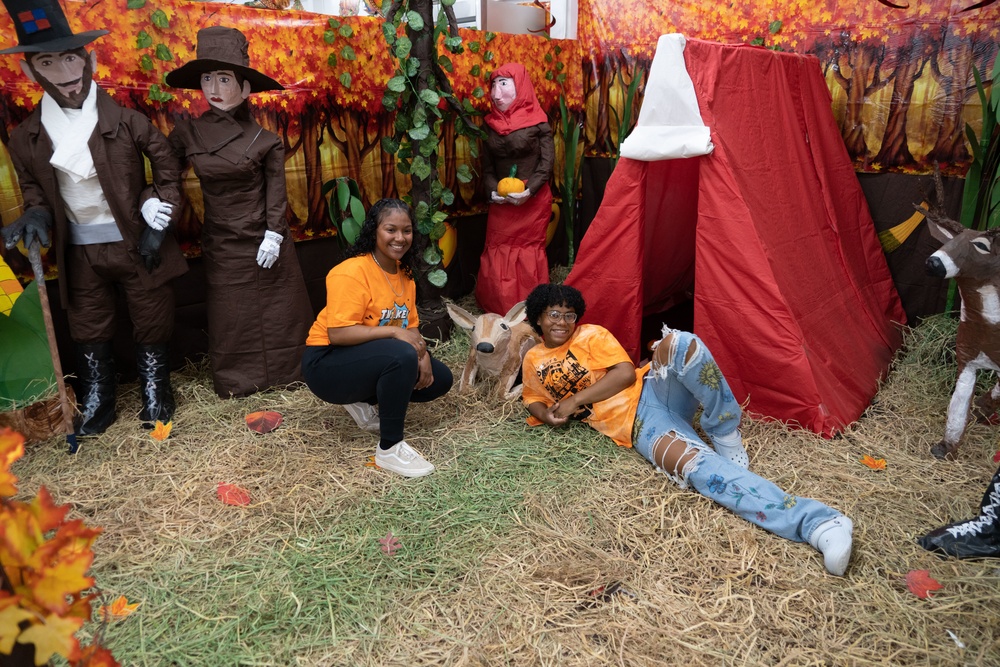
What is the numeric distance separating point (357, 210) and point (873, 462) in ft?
8.56

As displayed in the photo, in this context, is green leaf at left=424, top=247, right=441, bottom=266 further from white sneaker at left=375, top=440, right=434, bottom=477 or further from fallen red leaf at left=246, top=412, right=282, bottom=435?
white sneaker at left=375, top=440, right=434, bottom=477

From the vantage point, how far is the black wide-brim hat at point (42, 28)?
2.38 metres

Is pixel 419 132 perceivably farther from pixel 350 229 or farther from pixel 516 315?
pixel 516 315

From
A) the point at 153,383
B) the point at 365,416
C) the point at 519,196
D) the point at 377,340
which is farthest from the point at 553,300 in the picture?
the point at 153,383

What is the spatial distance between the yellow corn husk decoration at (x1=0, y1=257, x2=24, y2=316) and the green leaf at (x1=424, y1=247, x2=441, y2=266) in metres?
1.77

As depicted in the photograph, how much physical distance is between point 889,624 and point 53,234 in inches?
125

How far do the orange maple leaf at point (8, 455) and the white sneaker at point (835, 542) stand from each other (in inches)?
76.2

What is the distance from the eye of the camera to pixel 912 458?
259 cm

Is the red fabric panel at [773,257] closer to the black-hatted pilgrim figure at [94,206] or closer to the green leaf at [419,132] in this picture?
the green leaf at [419,132]

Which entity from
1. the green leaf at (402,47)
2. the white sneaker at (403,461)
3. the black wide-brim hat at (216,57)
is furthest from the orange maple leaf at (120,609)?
the green leaf at (402,47)

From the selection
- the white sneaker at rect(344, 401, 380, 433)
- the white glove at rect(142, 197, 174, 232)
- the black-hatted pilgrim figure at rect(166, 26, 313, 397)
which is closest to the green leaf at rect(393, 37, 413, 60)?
the black-hatted pilgrim figure at rect(166, 26, 313, 397)

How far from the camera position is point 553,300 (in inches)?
99.8

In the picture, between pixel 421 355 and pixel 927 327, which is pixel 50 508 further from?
pixel 927 327

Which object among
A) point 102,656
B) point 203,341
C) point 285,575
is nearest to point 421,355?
point 285,575
